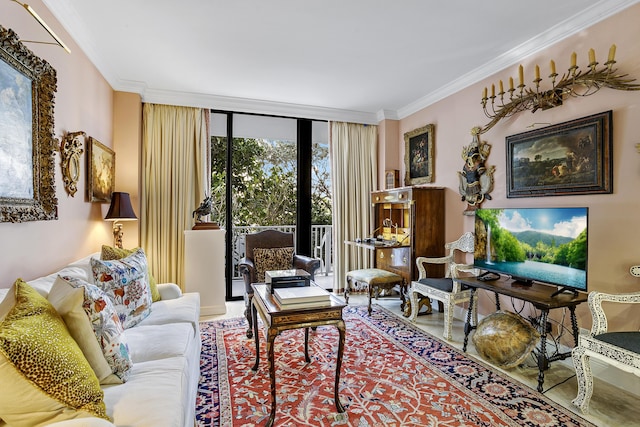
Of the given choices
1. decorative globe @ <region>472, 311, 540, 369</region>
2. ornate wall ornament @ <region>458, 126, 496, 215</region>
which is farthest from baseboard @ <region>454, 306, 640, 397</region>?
ornate wall ornament @ <region>458, 126, 496, 215</region>


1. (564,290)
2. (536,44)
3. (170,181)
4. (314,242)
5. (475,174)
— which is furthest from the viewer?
(314,242)

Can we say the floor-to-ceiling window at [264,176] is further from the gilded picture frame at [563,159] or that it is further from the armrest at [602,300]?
the armrest at [602,300]

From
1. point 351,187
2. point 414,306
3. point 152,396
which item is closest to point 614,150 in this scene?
point 414,306

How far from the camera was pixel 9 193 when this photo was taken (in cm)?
180

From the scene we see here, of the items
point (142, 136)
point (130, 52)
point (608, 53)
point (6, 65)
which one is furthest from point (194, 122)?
point (608, 53)

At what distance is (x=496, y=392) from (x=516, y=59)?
2.87 m

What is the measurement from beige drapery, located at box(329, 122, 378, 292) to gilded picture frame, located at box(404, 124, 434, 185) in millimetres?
564

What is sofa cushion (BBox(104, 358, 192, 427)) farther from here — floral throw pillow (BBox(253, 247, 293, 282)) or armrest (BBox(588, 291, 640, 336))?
armrest (BBox(588, 291, 640, 336))

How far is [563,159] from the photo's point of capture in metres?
2.64

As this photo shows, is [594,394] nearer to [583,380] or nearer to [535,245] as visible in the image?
[583,380]

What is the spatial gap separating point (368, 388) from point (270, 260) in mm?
1960

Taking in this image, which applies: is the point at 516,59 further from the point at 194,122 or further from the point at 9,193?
the point at 9,193

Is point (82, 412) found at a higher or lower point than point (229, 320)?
higher

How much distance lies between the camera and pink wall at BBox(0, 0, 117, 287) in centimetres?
188
